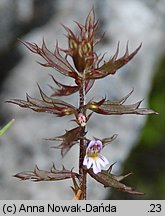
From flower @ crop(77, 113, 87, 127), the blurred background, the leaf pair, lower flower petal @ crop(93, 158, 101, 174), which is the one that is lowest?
lower flower petal @ crop(93, 158, 101, 174)

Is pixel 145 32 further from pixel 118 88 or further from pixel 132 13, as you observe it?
pixel 118 88

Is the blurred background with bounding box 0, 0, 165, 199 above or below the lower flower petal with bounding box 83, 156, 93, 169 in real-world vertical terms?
above

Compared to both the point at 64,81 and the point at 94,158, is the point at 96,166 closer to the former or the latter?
the point at 94,158

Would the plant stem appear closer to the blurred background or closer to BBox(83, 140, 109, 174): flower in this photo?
BBox(83, 140, 109, 174): flower

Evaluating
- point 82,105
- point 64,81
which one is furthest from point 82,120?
point 64,81

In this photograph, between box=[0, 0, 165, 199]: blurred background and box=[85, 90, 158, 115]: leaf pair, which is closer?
box=[85, 90, 158, 115]: leaf pair

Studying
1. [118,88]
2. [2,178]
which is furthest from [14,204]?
[118,88]

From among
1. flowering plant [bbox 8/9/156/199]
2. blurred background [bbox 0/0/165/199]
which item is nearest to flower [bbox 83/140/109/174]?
flowering plant [bbox 8/9/156/199]
